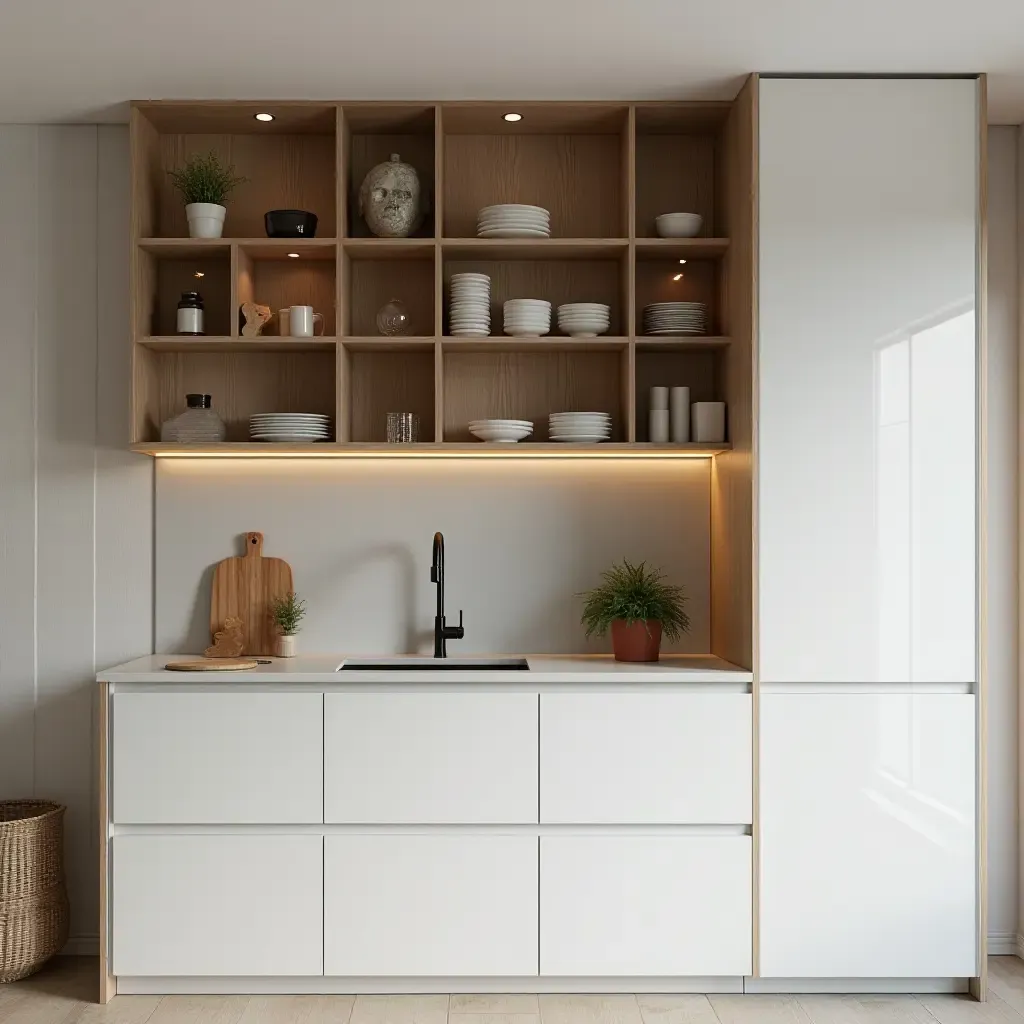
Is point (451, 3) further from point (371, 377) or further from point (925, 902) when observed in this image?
point (925, 902)

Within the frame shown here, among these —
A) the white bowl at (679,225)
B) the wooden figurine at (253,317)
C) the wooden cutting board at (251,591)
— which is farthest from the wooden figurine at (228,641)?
the white bowl at (679,225)

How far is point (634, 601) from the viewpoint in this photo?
3.27 m

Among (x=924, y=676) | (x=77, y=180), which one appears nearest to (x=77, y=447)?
(x=77, y=180)

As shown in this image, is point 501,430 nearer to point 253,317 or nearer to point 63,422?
point 253,317

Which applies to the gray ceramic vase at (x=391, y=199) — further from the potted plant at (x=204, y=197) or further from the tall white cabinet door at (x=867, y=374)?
the tall white cabinet door at (x=867, y=374)

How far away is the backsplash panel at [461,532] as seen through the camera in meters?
3.51

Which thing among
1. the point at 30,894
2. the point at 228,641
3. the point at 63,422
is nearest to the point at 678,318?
the point at 228,641

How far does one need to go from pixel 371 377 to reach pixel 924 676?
1932 millimetres

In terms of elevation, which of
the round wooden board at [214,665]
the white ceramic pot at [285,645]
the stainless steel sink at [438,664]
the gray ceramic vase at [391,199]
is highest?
the gray ceramic vase at [391,199]

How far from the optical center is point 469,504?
353 cm

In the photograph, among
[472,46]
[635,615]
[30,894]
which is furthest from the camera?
[635,615]

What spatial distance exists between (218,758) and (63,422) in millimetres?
1254

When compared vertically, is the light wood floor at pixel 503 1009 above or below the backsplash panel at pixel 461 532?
below

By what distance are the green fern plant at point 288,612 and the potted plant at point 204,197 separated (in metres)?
1.16
